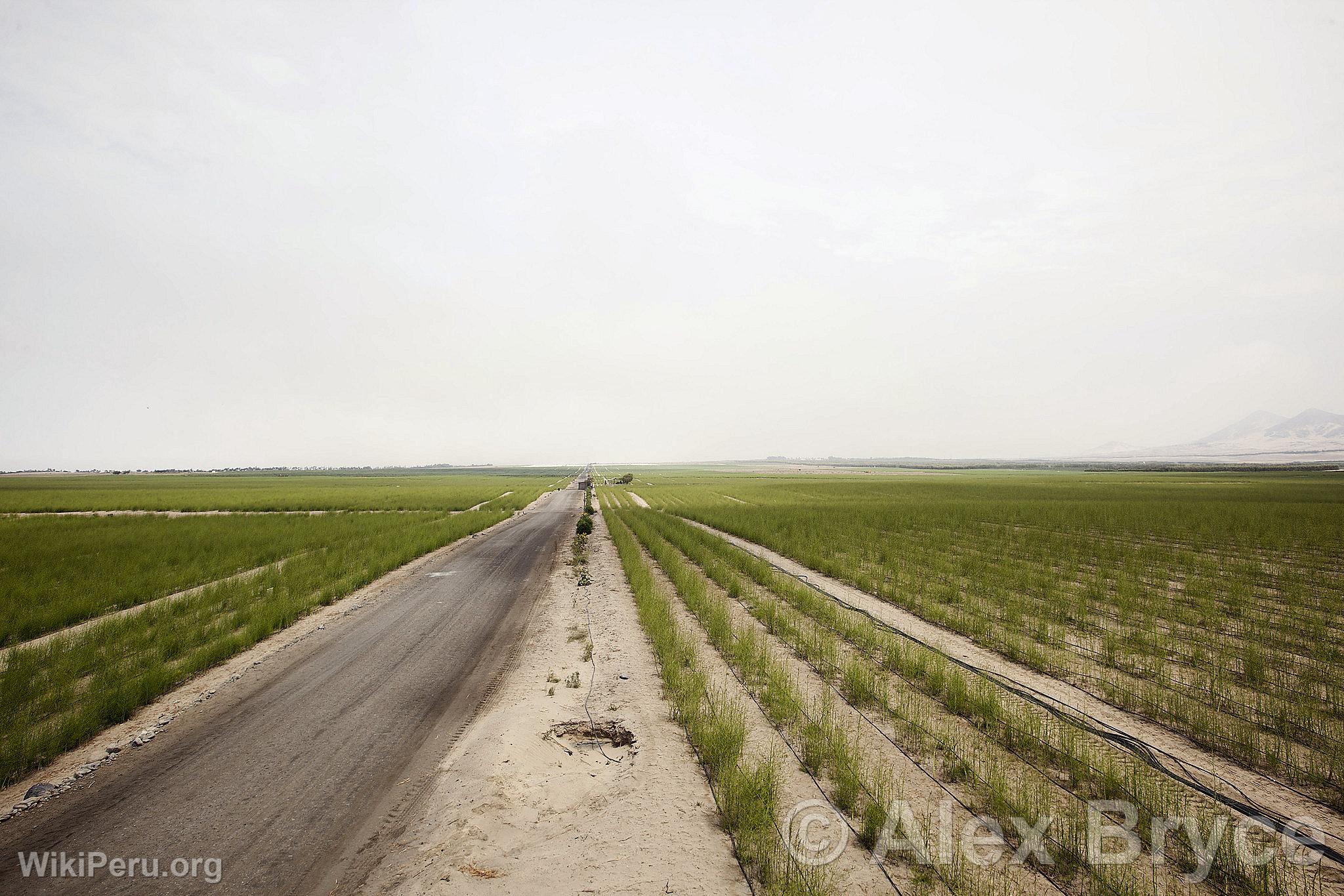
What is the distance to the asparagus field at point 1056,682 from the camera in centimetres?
423

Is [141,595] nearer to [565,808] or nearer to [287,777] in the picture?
[287,777]

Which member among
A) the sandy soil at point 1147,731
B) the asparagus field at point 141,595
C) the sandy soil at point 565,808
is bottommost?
the sandy soil at point 1147,731

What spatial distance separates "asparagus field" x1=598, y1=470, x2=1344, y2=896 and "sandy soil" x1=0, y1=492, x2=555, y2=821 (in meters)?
7.00

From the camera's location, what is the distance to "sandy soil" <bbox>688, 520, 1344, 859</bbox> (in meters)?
4.62

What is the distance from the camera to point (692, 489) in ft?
231

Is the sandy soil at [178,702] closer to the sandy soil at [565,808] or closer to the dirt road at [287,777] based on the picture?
the dirt road at [287,777]

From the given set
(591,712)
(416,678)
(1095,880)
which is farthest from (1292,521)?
(416,678)

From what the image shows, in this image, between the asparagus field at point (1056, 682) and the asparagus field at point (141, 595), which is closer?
the asparagus field at point (1056, 682)

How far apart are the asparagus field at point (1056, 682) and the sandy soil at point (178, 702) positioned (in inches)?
276

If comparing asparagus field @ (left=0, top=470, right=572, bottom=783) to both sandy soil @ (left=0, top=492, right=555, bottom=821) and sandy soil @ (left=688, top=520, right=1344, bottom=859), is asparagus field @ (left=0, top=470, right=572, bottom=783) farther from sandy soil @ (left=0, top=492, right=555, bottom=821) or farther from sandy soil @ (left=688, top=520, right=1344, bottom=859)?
sandy soil @ (left=688, top=520, right=1344, bottom=859)

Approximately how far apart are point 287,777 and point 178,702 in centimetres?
351

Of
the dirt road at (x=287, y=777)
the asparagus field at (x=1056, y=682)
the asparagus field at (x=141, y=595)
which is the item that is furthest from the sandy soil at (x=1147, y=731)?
the asparagus field at (x=141, y=595)

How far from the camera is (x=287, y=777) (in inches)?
200

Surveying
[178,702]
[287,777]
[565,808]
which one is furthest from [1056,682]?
[178,702]
